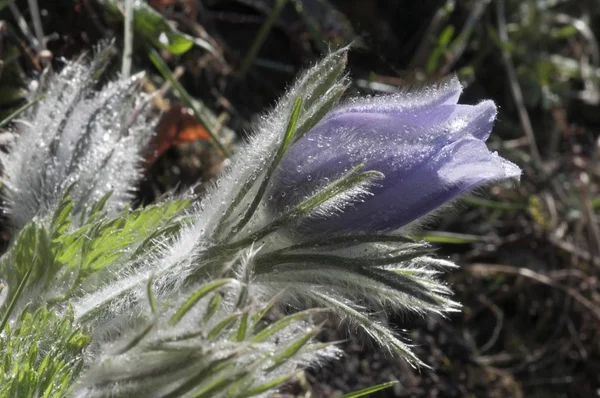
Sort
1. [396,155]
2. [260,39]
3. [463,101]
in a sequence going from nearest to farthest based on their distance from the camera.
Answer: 1. [396,155]
2. [260,39]
3. [463,101]

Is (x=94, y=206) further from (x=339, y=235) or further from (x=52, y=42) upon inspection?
(x=52, y=42)

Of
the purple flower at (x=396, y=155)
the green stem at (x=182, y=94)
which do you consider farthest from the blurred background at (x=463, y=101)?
the purple flower at (x=396, y=155)

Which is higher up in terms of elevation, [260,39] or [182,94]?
[182,94]

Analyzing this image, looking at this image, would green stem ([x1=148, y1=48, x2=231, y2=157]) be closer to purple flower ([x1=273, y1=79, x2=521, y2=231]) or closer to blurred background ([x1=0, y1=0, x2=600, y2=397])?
blurred background ([x1=0, y1=0, x2=600, y2=397])

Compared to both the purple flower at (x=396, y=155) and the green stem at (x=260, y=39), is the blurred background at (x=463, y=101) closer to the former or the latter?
the green stem at (x=260, y=39)

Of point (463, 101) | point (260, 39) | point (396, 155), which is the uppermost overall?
point (396, 155)

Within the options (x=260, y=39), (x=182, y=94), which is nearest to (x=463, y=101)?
(x=260, y=39)

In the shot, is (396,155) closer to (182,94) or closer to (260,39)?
(182,94)
